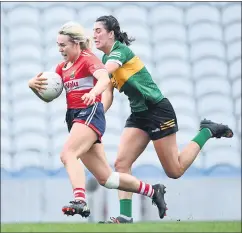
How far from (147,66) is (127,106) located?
1.14 meters

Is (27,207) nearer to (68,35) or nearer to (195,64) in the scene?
(68,35)

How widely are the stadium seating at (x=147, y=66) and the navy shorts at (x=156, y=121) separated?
4.76 metres

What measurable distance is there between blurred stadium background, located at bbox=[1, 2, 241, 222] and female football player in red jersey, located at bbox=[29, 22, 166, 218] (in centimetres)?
338

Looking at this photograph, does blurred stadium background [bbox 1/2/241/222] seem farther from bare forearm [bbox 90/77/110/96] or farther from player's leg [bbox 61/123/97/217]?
bare forearm [bbox 90/77/110/96]

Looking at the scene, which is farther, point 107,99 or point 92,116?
point 107,99

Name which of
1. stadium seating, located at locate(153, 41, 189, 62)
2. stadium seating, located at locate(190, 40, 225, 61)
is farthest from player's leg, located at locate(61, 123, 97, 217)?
stadium seating, located at locate(190, 40, 225, 61)

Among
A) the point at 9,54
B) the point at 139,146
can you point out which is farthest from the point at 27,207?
the point at 9,54

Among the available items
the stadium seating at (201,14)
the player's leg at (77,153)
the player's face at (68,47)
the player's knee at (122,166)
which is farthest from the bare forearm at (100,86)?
the stadium seating at (201,14)

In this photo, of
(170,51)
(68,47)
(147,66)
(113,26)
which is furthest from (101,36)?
(170,51)

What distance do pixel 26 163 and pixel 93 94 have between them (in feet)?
21.3

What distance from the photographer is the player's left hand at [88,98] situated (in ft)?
17.9

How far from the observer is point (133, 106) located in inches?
261

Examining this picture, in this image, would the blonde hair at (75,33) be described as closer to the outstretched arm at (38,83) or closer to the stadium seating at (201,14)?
the outstretched arm at (38,83)

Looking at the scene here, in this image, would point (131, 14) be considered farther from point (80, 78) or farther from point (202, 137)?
point (80, 78)
